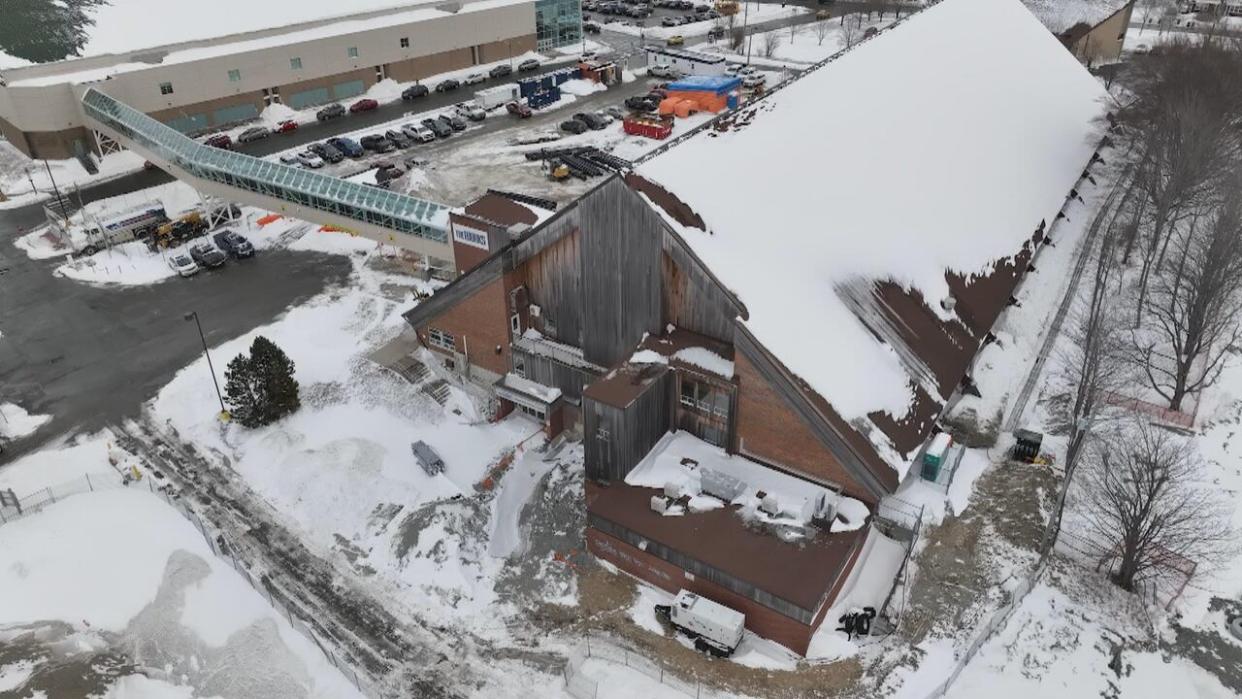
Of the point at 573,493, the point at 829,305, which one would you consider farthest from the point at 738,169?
the point at 573,493

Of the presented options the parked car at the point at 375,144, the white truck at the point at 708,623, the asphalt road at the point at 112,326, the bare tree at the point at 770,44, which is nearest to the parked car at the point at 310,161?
the parked car at the point at 375,144

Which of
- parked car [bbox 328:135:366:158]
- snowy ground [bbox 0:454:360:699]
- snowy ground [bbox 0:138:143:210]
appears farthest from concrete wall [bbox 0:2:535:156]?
snowy ground [bbox 0:454:360:699]

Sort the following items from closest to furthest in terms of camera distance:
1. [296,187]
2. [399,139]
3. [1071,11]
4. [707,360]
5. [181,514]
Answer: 1. [707,360]
2. [181,514]
3. [296,187]
4. [399,139]
5. [1071,11]

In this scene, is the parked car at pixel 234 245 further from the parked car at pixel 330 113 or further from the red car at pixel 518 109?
the red car at pixel 518 109

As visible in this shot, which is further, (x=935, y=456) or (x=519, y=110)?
(x=519, y=110)

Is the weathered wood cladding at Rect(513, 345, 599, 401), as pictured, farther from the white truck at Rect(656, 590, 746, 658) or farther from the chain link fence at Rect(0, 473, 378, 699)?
the chain link fence at Rect(0, 473, 378, 699)

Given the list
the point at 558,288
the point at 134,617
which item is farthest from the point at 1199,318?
the point at 134,617

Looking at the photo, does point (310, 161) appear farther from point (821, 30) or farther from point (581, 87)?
point (821, 30)
